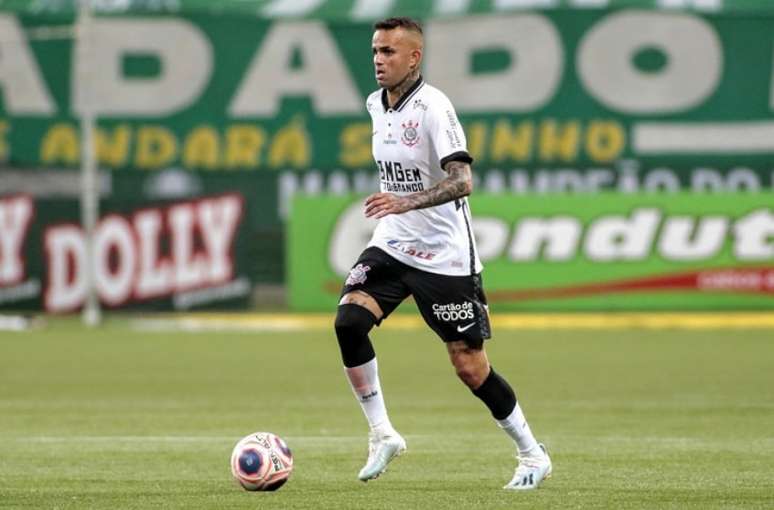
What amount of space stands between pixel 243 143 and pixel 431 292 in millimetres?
23593

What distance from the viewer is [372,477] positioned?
9.55m

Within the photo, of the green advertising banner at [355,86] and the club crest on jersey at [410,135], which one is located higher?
the club crest on jersey at [410,135]

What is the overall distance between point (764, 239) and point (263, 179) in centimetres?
742

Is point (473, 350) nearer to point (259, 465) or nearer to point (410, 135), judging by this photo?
point (410, 135)

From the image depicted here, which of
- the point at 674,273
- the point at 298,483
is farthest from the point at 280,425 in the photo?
the point at 674,273

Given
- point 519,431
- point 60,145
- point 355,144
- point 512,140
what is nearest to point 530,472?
point 519,431

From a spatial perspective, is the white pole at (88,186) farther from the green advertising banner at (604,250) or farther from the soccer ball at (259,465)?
the soccer ball at (259,465)

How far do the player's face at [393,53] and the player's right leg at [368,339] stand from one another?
3.13ft

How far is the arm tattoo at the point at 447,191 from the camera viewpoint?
9.21 m

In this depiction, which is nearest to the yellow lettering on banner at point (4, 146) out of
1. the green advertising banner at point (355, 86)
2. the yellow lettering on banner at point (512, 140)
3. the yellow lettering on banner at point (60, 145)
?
the green advertising banner at point (355, 86)

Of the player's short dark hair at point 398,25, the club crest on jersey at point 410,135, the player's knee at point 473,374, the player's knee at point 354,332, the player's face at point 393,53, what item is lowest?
the player's knee at point 473,374

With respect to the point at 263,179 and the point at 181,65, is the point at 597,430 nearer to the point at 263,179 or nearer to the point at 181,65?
Result: the point at 263,179

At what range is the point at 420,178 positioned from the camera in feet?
31.6

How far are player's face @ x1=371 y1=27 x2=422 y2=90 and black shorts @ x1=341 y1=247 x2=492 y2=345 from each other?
945 mm
